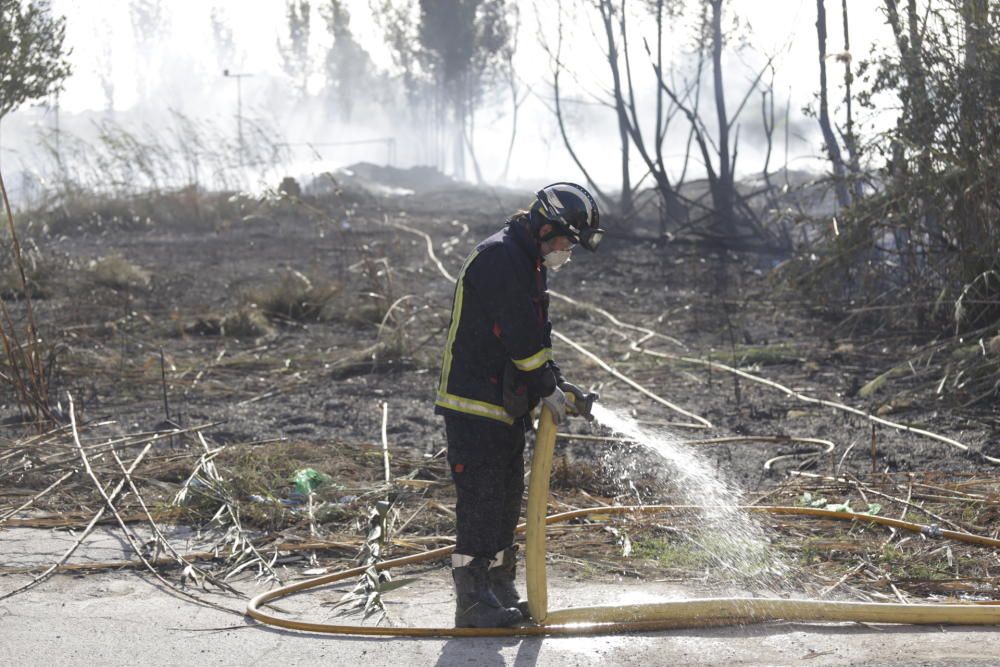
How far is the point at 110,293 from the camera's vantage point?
12.4 metres

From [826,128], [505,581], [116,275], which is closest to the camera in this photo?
[505,581]

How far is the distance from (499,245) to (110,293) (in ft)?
31.4

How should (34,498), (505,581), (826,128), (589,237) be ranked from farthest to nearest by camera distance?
(826,128) < (34,498) < (505,581) < (589,237)

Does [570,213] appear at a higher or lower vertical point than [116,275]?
higher

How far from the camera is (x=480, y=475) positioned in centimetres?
401

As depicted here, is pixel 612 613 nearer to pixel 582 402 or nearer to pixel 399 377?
pixel 582 402

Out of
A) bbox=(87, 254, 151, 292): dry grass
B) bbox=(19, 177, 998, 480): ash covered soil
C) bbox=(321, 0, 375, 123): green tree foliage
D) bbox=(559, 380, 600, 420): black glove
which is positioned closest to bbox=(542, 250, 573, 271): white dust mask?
bbox=(559, 380, 600, 420): black glove

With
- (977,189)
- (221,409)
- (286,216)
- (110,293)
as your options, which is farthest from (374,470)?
(286,216)

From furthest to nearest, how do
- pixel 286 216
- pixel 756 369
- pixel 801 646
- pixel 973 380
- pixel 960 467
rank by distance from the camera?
pixel 286 216, pixel 756 369, pixel 973 380, pixel 960 467, pixel 801 646

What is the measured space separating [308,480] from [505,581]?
1.88 metres

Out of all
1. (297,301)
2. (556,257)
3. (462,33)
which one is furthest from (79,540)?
(462,33)

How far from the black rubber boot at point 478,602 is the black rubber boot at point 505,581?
11 centimetres

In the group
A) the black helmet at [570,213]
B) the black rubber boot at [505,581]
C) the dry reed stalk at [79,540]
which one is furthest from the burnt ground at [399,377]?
the black helmet at [570,213]

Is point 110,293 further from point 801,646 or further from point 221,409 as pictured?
point 801,646
